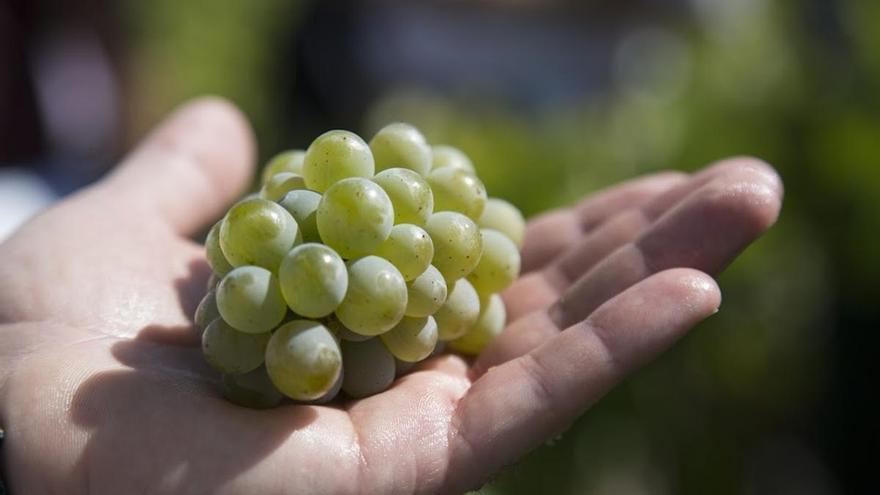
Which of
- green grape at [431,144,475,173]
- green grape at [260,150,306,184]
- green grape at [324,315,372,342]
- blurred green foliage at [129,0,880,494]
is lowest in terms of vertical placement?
blurred green foliage at [129,0,880,494]

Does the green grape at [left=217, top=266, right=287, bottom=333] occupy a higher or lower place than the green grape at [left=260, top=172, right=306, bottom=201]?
lower

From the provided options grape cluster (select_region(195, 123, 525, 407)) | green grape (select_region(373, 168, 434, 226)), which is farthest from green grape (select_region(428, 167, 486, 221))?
green grape (select_region(373, 168, 434, 226))

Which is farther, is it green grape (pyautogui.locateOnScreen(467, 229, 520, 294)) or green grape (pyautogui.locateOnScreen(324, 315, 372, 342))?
green grape (pyautogui.locateOnScreen(467, 229, 520, 294))

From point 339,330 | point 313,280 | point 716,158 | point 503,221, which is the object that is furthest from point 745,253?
point 313,280

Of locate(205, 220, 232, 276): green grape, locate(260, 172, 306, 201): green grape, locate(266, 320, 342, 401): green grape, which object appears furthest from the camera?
locate(260, 172, 306, 201): green grape

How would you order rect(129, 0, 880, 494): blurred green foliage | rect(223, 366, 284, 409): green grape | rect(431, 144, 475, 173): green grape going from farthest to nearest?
rect(129, 0, 880, 494): blurred green foliage → rect(431, 144, 475, 173): green grape → rect(223, 366, 284, 409): green grape

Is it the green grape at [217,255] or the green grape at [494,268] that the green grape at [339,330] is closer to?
the green grape at [217,255]

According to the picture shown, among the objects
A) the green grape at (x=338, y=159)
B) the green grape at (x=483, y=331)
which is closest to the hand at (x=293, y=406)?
the green grape at (x=483, y=331)

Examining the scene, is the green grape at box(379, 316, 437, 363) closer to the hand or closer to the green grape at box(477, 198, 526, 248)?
the hand

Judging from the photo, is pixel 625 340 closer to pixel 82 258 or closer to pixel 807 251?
pixel 82 258

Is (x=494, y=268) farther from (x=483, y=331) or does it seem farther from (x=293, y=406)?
(x=293, y=406)
